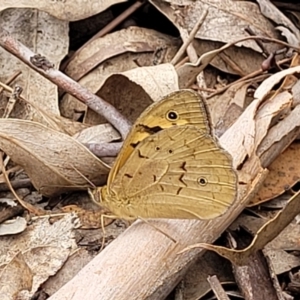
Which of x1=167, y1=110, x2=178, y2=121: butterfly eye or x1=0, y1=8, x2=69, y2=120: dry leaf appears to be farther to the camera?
x1=0, y1=8, x2=69, y2=120: dry leaf

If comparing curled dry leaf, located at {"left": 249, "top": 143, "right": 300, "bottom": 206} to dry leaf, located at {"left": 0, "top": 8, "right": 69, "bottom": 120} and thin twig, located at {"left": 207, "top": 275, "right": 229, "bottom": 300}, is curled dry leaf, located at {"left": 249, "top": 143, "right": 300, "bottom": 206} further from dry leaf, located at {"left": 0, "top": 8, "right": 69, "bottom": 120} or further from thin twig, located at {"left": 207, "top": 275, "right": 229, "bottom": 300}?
dry leaf, located at {"left": 0, "top": 8, "right": 69, "bottom": 120}

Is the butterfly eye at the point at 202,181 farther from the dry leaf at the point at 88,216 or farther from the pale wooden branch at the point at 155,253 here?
the dry leaf at the point at 88,216

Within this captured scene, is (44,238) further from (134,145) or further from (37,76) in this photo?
(37,76)

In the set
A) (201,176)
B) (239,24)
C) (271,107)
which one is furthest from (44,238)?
(239,24)

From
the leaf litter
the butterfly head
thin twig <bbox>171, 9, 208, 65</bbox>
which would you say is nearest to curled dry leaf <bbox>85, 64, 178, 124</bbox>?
the leaf litter

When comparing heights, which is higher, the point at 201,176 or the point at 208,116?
the point at 208,116

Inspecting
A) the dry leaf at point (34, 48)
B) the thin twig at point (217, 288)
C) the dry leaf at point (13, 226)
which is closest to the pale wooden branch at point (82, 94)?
the dry leaf at point (34, 48)

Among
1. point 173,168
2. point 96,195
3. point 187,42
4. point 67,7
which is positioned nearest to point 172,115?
point 173,168
